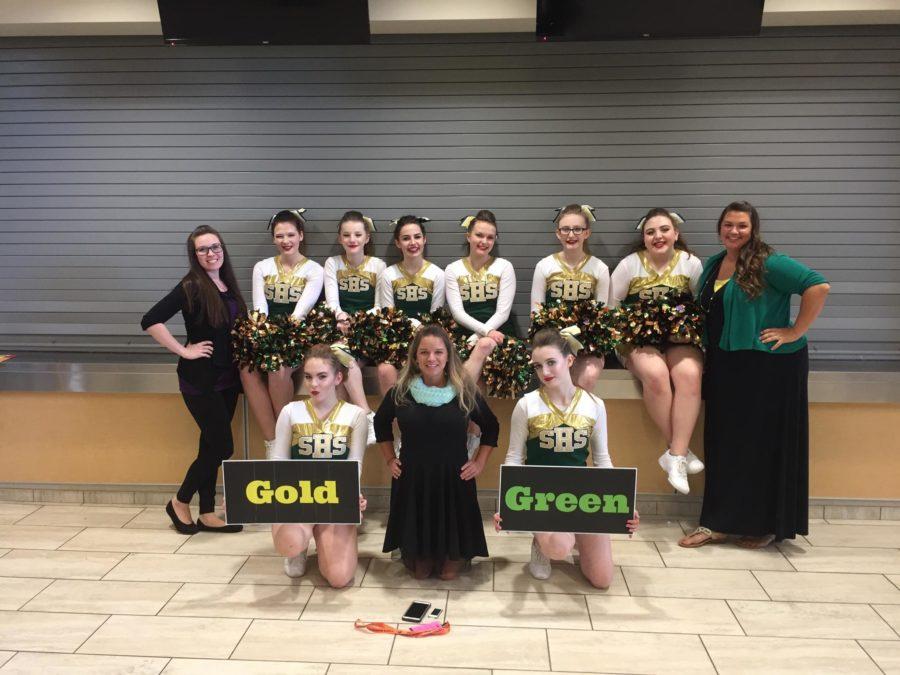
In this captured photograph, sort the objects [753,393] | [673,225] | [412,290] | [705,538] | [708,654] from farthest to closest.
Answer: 1. [412,290]
2. [673,225]
3. [705,538]
4. [753,393]
5. [708,654]

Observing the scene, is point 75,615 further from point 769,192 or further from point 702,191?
point 769,192

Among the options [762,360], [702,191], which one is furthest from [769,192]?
[762,360]

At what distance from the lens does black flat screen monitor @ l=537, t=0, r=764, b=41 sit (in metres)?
3.91

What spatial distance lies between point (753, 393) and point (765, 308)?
16.9 inches

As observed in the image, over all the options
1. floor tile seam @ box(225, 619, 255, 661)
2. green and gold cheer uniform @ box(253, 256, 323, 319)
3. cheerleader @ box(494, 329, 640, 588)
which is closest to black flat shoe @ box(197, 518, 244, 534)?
floor tile seam @ box(225, 619, 255, 661)

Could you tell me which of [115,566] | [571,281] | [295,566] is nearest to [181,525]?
[115,566]

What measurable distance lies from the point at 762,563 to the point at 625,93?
2865 millimetres

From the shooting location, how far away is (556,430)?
10.4ft

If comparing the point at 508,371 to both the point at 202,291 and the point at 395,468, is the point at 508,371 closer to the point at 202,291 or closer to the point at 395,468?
the point at 395,468

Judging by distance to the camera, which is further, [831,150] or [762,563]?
[831,150]

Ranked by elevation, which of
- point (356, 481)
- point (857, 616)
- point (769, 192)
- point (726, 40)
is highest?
point (726, 40)

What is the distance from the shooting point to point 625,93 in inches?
176

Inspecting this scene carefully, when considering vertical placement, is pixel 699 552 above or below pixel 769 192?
below

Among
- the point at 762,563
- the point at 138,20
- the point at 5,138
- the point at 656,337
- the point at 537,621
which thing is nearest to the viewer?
the point at 537,621
